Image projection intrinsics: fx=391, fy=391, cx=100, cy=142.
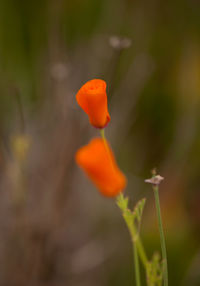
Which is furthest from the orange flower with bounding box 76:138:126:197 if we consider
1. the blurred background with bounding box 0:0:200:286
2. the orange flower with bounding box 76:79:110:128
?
the blurred background with bounding box 0:0:200:286

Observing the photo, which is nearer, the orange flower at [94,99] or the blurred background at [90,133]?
the orange flower at [94,99]

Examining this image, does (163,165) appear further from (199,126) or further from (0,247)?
(0,247)

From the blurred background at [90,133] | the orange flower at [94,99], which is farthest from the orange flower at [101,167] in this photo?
the blurred background at [90,133]

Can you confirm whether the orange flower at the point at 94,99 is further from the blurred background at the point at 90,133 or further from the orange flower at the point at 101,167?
the blurred background at the point at 90,133

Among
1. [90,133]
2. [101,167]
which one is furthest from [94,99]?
[90,133]

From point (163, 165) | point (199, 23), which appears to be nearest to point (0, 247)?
point (163, 165)

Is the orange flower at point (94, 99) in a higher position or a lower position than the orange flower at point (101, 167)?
higher
